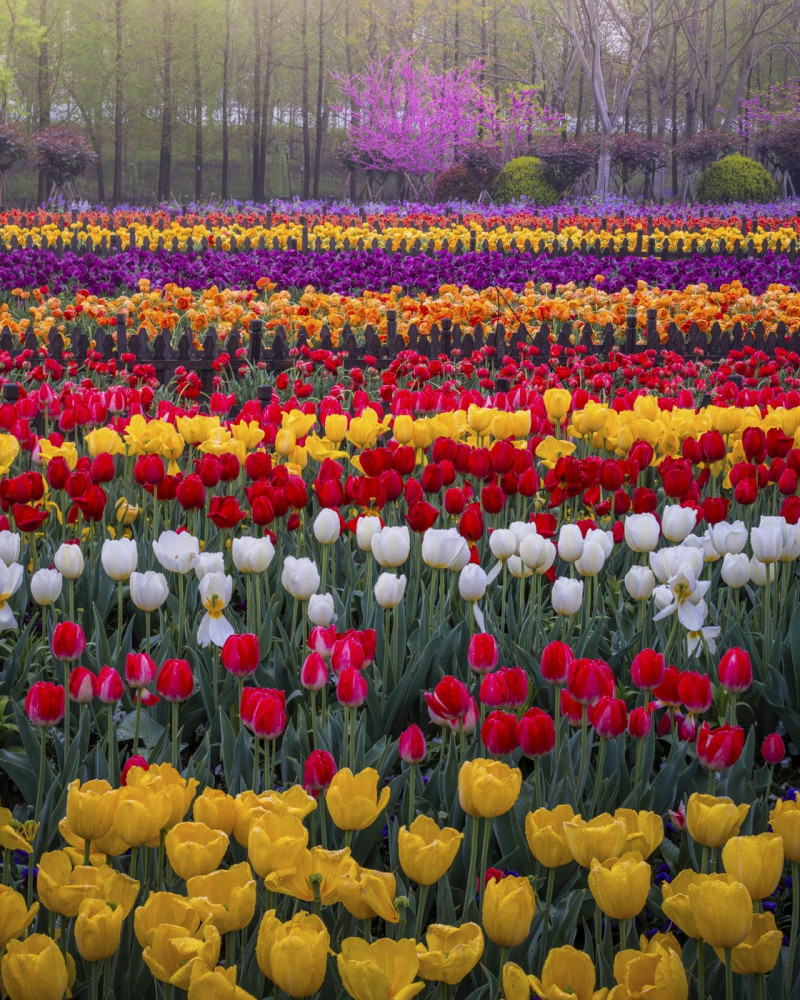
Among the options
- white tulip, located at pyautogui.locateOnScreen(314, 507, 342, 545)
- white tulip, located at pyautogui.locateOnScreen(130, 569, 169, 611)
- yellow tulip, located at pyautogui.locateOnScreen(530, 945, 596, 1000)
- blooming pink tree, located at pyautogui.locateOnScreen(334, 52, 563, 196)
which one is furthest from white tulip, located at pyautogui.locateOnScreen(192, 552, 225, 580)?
blooming pink tree, located at pyautogui.locateOnScreen(334, 52, 563, 196)

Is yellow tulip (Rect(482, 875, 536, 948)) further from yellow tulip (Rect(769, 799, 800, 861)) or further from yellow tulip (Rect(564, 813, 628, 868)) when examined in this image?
yellow tulip (Rect(769, 799, 800, 861))

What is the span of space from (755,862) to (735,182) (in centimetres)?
3004

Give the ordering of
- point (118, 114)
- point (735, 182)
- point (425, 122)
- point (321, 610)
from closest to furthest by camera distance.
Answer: point (321, 610)
point (735, 182)
point (425, 122)
point (118, 114)

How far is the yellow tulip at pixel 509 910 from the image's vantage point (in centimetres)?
107

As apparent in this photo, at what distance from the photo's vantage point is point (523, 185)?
28.1 metres

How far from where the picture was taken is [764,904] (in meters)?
1.85

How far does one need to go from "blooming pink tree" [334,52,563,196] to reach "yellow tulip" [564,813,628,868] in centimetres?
3202

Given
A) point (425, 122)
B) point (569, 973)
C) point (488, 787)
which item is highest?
point (425, 122)

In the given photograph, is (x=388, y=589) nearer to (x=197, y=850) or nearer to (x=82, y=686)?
(x=82, y=686)

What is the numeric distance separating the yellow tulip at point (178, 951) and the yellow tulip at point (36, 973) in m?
0.08

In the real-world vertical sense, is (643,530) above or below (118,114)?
below

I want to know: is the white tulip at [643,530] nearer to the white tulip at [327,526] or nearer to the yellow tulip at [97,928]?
the white tulip at [327,526]

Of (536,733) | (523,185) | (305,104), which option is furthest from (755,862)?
(305,104)

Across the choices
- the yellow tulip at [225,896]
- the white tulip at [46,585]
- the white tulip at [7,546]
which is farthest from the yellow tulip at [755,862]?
the white tulip at [7,546]
